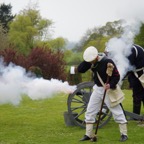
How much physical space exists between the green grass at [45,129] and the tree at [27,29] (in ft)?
107

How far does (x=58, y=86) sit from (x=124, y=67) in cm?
154

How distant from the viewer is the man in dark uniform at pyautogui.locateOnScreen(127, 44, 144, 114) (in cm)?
836

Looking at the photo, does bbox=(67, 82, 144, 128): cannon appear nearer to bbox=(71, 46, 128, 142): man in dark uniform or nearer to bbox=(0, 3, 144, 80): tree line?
bbox=(71, 46, 128, 142): man in dark uniform

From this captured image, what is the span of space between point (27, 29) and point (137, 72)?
37.6 metres

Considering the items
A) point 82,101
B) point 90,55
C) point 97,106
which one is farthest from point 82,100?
point 90,55

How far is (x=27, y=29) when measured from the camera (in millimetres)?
45188

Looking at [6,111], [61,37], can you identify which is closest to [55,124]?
[6,111]

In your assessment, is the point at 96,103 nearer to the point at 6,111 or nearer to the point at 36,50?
the point at 6,111

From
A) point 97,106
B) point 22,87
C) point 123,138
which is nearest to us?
point 123,138

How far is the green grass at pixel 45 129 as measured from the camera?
7083 millimetres

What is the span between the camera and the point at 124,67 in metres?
8.35

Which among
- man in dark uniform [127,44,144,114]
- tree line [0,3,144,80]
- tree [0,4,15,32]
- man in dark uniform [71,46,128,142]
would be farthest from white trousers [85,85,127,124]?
tree [0,4,15,32]

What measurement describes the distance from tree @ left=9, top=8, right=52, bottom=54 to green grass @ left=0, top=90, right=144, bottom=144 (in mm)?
32511

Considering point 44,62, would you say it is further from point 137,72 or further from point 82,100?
point 82,100
